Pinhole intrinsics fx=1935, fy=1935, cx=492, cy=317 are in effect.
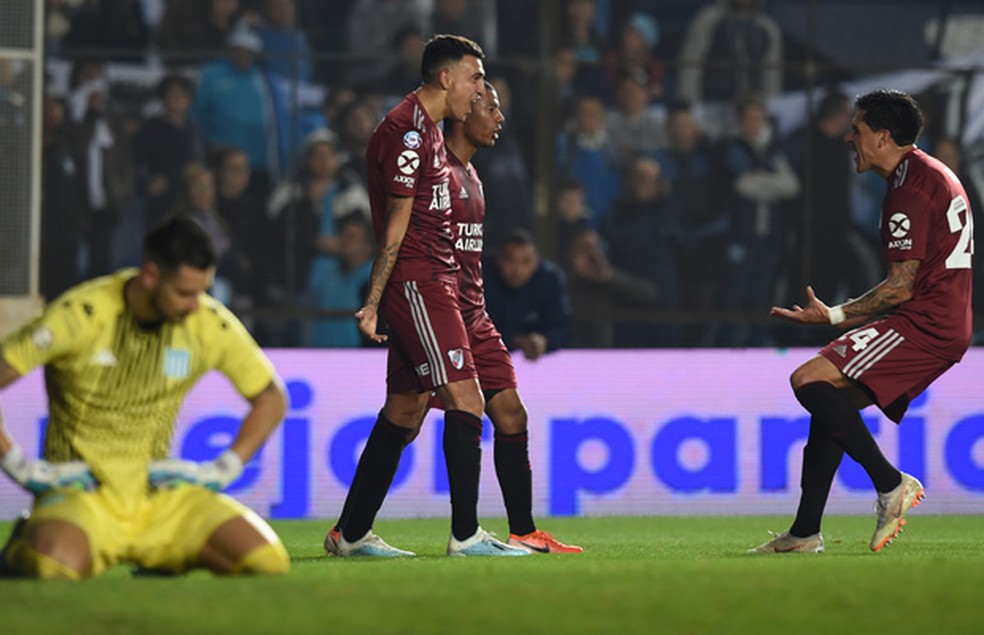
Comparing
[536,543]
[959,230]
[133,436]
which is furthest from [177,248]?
[959,230]

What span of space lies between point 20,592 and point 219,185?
37.1ft

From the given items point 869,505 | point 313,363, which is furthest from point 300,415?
point 869,505

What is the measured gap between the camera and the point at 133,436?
731cm

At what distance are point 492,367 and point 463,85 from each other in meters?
1.33

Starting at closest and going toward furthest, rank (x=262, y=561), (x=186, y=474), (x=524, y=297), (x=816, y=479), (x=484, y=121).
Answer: (x=262, y=561), (x=186, y=474), (x=816, y=479), (x=484, y=121), (x=524, y=297)

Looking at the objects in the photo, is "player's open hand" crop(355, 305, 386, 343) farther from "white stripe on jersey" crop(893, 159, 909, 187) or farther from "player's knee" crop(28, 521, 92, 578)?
"white stripe on jersey" crop(893, 159, 909, 187)

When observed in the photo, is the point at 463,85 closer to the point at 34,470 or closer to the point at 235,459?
the point at 235,459

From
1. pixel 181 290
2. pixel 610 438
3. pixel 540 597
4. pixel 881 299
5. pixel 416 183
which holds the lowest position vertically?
pixel 610 438

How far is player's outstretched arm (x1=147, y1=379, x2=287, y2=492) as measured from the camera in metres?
7.25

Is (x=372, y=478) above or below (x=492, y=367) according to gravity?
below

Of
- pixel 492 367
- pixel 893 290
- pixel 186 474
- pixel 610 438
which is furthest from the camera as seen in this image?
pixel 610 438

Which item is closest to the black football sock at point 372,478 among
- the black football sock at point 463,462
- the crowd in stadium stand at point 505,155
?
the black football sock at point 463,462

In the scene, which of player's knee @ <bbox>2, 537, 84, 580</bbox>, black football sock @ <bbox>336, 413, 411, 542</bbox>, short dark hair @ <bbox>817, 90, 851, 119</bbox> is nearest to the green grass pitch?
player's knee @ <bbox>2, 537, 84, 580</bbox>

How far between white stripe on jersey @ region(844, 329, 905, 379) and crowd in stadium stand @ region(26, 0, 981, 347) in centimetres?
825
